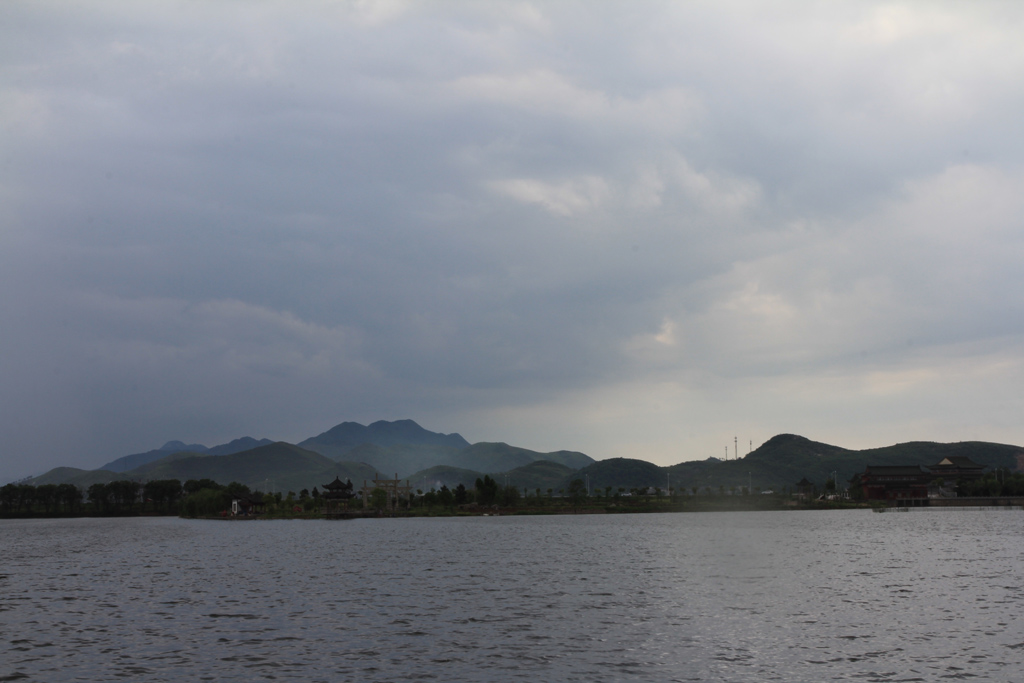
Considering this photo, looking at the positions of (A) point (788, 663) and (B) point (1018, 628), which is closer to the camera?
(A) point (788, 663)

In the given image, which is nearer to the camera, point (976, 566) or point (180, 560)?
point (976, 566)

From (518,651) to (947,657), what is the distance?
62.4 ft

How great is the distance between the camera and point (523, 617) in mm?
45719

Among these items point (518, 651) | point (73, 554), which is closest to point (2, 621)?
point (518, 651)

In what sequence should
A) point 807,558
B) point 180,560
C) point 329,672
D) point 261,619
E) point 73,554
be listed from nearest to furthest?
point 329,672
point 261,619
point 807,558
point 180,560
point 73,554

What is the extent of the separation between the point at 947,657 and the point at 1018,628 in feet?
34.4

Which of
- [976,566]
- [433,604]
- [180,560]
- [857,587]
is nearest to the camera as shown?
[433,604]

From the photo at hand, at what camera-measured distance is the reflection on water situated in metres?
32.7

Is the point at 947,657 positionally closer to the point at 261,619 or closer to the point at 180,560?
the point at 261,619

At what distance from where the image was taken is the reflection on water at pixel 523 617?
32.7 metres

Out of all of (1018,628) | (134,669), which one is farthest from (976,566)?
(134,669)

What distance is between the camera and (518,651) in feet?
118

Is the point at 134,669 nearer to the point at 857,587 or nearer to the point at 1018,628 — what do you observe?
the point at 1018,628

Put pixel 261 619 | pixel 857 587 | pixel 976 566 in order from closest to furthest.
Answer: pixel 261 619
pixel 857 587
pixel 976 566
